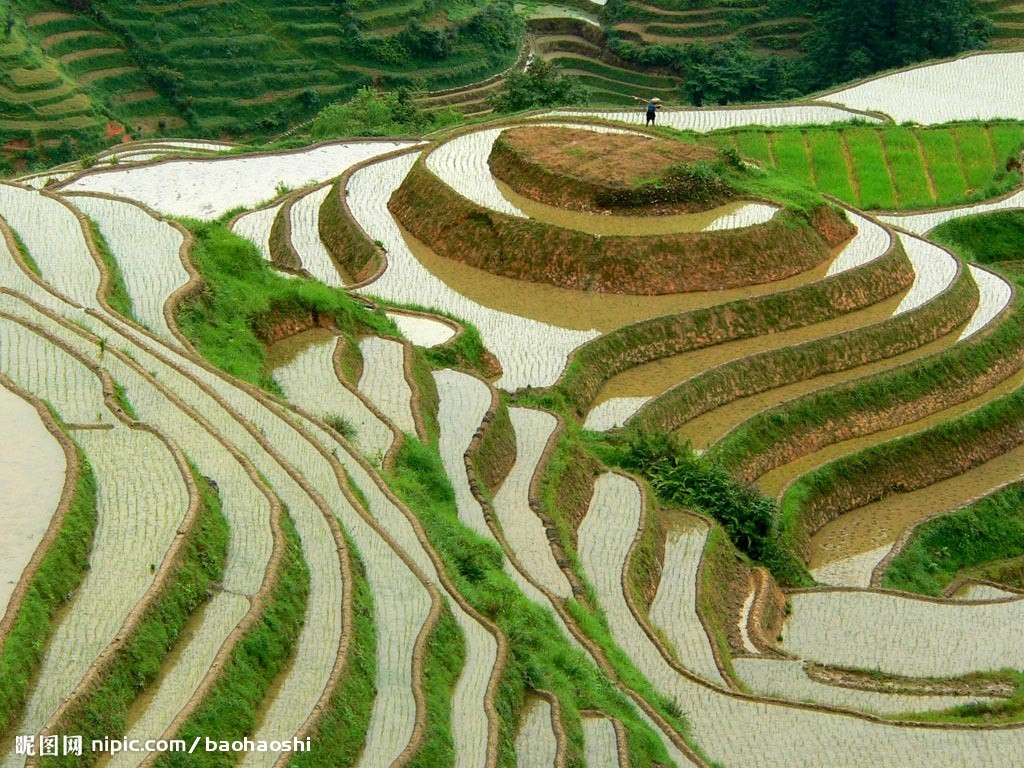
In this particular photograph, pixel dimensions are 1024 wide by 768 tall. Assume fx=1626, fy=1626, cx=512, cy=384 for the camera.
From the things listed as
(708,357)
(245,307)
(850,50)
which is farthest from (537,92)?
(245,307)

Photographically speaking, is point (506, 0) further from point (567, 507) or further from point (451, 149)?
point (567, 507)

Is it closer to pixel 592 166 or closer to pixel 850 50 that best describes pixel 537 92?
pixel 592 166

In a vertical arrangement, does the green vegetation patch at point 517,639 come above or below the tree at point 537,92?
below

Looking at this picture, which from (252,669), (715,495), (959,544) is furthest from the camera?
(959,544)

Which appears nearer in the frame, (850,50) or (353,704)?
(353,704)

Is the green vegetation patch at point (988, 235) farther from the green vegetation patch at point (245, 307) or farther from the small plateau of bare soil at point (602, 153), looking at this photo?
the green vegetation patch at point (245, 307)

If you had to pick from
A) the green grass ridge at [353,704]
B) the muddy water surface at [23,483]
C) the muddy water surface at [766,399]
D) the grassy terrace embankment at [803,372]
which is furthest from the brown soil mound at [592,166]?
the green grass ridge at [353,704]

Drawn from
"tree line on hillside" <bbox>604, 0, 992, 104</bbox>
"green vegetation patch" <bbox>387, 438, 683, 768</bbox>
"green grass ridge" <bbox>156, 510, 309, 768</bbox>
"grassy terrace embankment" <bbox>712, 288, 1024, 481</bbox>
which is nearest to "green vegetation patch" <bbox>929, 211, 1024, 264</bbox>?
"grassy terrace embankment" <bbox>712, 288, 1024, 481</bbox>
